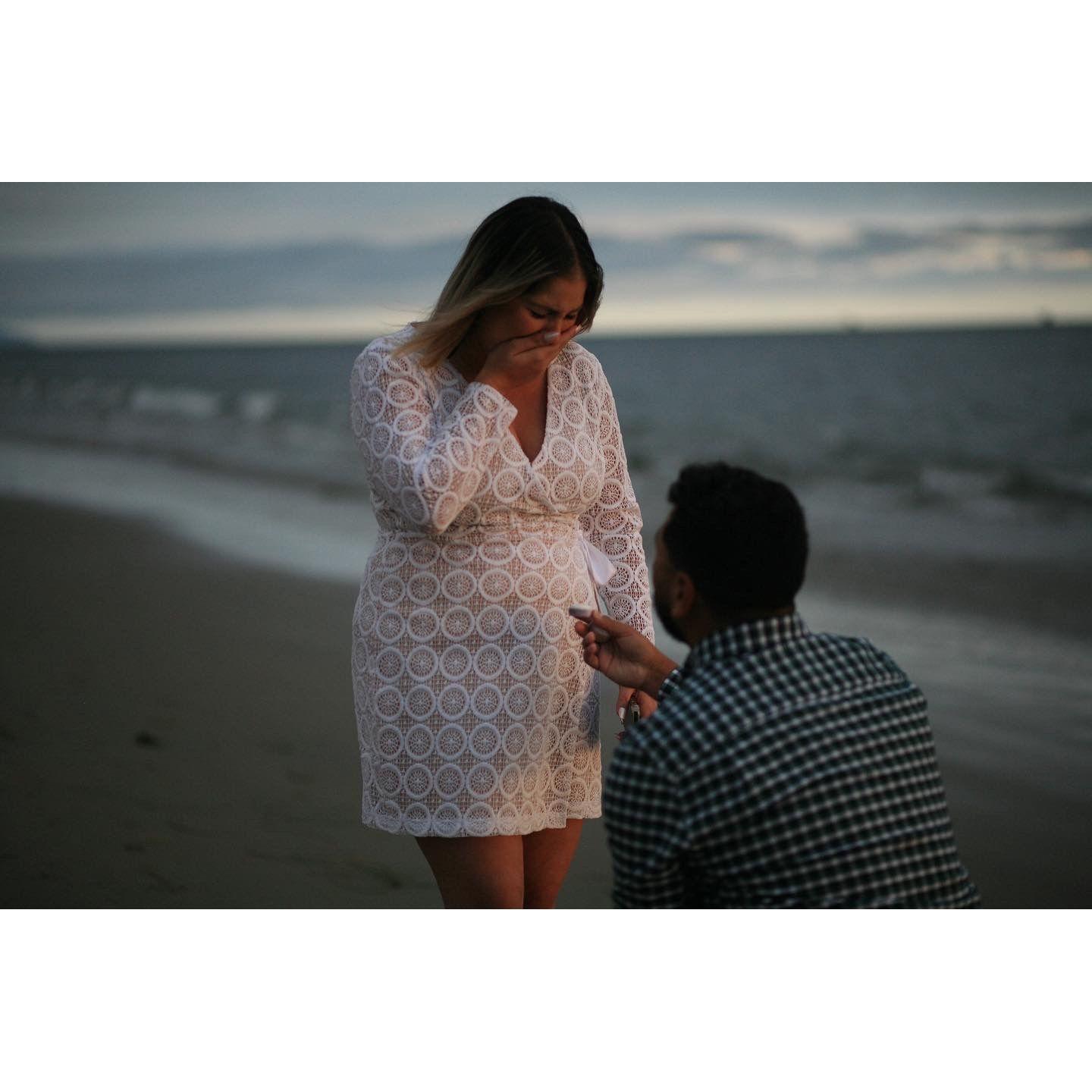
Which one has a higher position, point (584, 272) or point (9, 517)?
point (584, 272)

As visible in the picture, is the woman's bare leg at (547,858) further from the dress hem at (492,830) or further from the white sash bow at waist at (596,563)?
the white sash bow at waist at (596,563)

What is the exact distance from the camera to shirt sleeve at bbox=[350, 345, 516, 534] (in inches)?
72.0

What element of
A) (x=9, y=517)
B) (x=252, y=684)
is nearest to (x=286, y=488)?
(x=9, y=517)

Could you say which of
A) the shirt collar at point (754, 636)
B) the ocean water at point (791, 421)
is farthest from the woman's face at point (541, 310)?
the ocean water at point (791, 421)

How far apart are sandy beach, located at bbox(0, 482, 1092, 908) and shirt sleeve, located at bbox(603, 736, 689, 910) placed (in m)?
1.74

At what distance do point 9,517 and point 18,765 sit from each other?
3498 mm

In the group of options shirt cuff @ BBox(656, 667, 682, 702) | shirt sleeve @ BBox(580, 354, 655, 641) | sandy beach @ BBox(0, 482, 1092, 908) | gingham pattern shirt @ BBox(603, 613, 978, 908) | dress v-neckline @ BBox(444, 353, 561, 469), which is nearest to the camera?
gingham pattern shirt @ BBox(603, 613, 978, 908)

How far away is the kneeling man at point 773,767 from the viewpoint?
145 cm

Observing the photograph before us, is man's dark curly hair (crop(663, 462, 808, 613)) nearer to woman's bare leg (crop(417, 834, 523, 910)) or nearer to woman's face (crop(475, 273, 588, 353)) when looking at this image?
woman's face (crop(475, 273, 588, 353))

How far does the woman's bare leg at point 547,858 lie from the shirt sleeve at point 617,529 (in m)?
0.36

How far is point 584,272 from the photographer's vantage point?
1935mm

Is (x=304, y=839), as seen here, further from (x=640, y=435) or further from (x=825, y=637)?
(x=640, y=435)

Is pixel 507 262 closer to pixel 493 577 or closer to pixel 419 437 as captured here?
pixel 419 437

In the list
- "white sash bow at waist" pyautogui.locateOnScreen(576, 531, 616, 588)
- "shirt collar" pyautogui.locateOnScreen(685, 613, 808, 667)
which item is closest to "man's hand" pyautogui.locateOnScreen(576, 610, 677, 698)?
"white sash bow at waist" pyautogui.locateOnScreen(576, 531, 616, 588)
